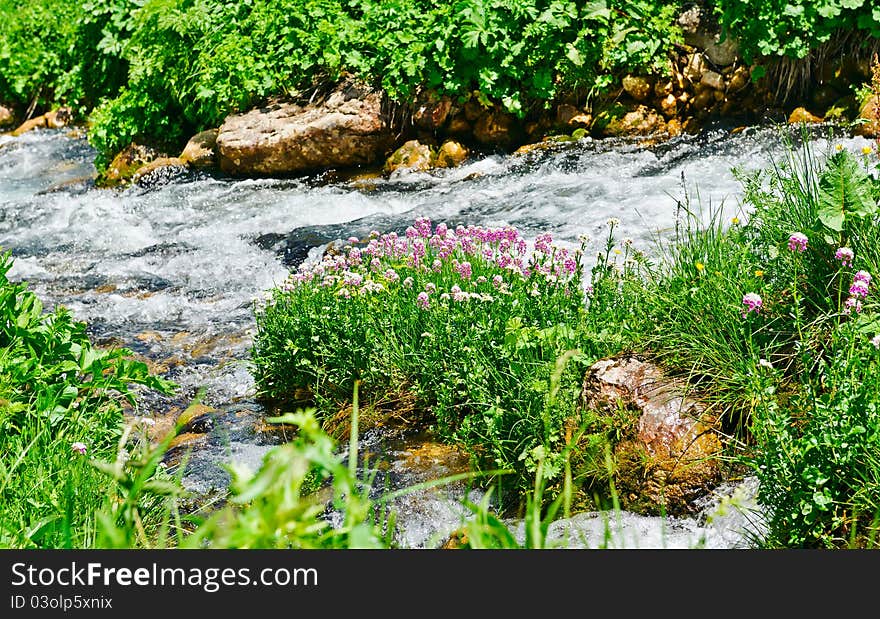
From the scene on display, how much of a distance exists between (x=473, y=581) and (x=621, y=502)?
7.77 feet

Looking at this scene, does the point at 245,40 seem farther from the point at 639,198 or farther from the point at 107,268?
the point at 639,198

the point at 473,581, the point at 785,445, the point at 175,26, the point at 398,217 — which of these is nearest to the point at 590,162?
the point at 398,217

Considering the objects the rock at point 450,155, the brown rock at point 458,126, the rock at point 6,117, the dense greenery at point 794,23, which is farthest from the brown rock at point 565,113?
the rock at point 6,117

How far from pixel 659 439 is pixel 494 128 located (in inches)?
262

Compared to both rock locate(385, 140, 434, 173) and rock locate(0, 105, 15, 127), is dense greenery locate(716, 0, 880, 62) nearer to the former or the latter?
rock locate(385, 140, 434, 173)

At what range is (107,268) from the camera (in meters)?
8.12

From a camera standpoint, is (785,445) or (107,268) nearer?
(785,445)

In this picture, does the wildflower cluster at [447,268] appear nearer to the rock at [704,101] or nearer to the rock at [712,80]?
the rock at [704,101]

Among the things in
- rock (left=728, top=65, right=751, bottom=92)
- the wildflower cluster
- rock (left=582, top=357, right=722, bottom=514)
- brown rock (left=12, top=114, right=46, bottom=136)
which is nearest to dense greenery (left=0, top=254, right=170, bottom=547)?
the wildflower cluster

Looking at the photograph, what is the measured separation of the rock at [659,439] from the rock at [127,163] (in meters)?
8.11

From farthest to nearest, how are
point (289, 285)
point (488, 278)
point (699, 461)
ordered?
1. point (289, 285)
2. point (488, 278)
3. point (699, 461)

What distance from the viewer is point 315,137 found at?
9945 millimetres

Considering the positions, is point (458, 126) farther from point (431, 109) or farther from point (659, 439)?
point (659, 439)

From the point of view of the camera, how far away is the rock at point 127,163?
1075 centimetres
